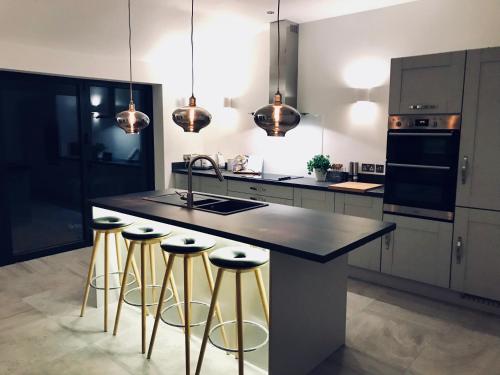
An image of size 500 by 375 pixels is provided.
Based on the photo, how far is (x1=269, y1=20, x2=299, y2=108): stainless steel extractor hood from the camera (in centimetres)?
484

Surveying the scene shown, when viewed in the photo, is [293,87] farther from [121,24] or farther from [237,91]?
[121,24]

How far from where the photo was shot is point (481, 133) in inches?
131

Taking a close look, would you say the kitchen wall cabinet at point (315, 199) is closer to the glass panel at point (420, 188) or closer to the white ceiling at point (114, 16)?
the glass panel at point (420, 188)

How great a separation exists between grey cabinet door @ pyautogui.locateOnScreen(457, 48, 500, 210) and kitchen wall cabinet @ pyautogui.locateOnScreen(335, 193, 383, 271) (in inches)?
30.3

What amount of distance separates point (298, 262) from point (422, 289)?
1.91m

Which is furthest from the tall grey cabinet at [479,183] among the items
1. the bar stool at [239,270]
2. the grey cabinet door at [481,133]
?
the bar stool at [239,270]

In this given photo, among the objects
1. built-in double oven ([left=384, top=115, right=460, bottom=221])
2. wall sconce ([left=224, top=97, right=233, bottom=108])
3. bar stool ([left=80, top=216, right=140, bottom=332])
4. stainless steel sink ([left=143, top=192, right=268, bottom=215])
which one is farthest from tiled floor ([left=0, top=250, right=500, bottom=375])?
wall sconce ([left=224, top=97, right=233, bottom=108])

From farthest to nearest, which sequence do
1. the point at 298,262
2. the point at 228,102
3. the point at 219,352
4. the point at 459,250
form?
the point at 228,102
the point at 459,250
the point at 219,352
the point at 298,262

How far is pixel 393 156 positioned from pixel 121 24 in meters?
3.00

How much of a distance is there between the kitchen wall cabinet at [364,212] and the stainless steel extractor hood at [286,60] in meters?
1.45

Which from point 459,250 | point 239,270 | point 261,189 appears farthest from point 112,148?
point 459,250

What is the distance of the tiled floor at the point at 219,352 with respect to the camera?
266cm

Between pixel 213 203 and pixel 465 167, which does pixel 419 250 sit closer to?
pixel 465 167

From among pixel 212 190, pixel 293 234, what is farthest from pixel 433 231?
pixel 212 190
